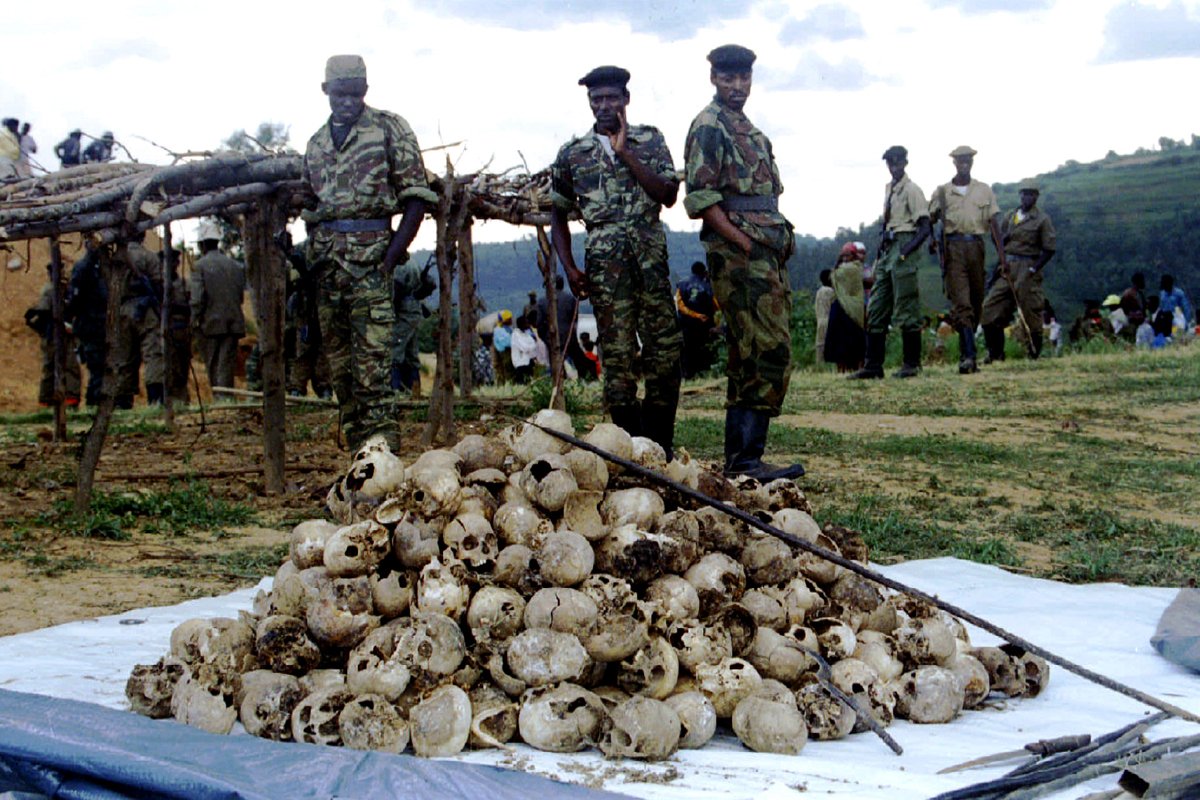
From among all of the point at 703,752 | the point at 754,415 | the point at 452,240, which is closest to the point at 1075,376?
the point at 452,240

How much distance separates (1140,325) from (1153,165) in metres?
45.5

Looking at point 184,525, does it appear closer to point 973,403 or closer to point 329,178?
point 329,178

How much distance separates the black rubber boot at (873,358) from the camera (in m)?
14.8

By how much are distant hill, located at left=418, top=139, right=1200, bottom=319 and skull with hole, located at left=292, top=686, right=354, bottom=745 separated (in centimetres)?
2434

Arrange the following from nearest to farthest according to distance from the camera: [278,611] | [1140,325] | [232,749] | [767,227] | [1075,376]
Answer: [232,749]
[278,611]
[767,227]
[1075,376]
[1140,325]

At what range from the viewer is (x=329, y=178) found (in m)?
7.61

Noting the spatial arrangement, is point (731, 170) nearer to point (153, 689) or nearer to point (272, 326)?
point (272, 326)

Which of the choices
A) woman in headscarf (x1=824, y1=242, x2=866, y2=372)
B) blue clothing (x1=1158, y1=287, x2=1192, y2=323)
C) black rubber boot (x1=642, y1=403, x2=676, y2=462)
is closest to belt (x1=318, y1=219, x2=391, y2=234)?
black rubber boot (x1=642, y1=403, x2=676, y2=462)

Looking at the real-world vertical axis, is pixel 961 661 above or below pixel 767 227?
below

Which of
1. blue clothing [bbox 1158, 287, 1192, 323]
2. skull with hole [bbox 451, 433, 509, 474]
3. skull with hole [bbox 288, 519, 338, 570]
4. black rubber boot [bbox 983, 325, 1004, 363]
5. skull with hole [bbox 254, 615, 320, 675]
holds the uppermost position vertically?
blue clothing [bbox 1158, 287, 1192, 323]

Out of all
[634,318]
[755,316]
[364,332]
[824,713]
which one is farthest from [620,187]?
[824,713]

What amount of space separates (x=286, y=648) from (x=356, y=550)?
34cm

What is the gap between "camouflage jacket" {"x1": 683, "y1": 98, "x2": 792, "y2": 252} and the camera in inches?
256

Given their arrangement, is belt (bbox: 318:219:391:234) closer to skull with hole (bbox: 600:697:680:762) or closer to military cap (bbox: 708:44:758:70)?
military cap (bbox: 708:44:758:70)
